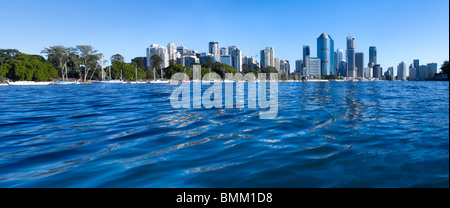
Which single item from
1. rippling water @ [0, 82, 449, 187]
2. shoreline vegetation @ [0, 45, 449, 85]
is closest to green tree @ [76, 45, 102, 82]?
shoreline vegetation @ [0, 45, 449, 85]

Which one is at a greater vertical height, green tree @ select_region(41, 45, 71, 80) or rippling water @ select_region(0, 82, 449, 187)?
green tree @ select_region(41, 45, 71, 80)

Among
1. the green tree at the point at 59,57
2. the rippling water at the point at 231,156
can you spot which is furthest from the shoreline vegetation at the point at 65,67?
the rippling water at the point at 231,156

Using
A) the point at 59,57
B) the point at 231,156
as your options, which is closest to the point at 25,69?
the point at 59,57

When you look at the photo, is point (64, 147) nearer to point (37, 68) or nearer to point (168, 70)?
point (37, 68)

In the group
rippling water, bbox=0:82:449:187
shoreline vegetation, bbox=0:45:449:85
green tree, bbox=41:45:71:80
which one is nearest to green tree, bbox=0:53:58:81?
shoreline vegetation, bbox=0:45:449:85

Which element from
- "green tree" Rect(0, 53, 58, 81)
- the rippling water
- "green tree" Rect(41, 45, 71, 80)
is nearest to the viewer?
the rippling water

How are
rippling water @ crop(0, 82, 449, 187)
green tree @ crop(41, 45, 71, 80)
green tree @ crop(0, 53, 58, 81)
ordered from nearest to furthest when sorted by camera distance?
rippling water @ crop(0, 82, 449, 187)
green tree @ crop(0, 53, 58, 81)
green tree @ crop(41, 45, 71, 80)

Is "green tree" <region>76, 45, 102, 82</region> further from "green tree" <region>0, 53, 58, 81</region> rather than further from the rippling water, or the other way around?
the rippling water

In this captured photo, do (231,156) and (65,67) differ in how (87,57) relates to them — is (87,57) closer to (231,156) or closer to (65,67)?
(65,67)

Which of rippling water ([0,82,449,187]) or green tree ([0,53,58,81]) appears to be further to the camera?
green tree ([0,53,58,81])

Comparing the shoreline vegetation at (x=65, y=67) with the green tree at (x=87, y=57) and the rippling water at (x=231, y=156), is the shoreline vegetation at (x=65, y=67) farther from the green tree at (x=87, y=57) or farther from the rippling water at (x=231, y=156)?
the rippling water at (x=231, y=156)

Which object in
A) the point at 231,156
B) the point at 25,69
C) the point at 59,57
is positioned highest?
the point at 59,57
